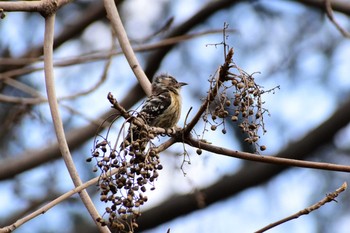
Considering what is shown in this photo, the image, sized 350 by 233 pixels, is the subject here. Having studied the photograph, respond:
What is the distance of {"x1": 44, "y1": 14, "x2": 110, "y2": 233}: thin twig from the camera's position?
2676 mm

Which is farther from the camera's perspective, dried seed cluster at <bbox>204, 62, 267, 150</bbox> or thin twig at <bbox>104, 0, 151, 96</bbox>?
thin twig at <bbox>104, 0, 151, 96</bbox>

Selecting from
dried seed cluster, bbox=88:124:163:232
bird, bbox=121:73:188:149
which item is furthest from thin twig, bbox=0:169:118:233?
bird, bbox=121:73:188:149

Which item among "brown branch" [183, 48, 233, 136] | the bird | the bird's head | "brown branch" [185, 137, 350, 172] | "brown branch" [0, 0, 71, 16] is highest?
the bird's head

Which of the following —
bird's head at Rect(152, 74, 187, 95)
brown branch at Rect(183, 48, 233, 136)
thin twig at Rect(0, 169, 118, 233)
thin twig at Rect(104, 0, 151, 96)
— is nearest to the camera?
thin twig at Rect(0, 169, 118, 233)

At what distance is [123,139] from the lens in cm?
263

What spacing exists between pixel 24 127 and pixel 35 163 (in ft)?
1.95

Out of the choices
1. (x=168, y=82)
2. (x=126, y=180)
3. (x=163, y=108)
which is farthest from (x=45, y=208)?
(x=168, y=82)

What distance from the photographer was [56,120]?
2.80 metres

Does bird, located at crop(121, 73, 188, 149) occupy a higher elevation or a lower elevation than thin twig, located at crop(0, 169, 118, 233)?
higher

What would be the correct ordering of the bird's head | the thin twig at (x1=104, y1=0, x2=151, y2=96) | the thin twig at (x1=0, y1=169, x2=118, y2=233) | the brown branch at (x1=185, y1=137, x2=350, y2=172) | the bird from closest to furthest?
the thin twig at (x1=0, y1=169, x2=118, y2=233)
the brown branch at (x1=185, y1=137, x2=350, y2=172)
the thin twig at (x1=104, y1=0, x2=151, y2=96)
the bird
the bird's head

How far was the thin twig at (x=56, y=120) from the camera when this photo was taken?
2676 mm

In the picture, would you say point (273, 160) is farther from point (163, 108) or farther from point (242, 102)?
point (163, 108)

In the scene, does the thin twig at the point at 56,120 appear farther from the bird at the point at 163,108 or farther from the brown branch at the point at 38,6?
the bird at the point at 163,108

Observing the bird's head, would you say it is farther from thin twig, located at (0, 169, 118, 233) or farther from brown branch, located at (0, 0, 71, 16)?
thin twig, located at (0, 169, 118, 233)
